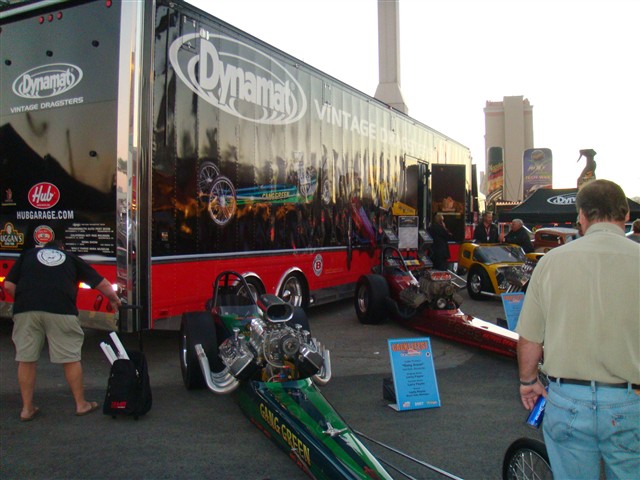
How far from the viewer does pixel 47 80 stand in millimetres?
6363

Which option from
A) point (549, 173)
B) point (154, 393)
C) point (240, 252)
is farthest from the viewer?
point (549, 173)

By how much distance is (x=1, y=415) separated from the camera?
4.77m

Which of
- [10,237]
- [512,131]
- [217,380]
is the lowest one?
[217,380]

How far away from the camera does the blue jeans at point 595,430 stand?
6.82 ft

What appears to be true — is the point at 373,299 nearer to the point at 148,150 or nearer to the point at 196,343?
the point at 196,343

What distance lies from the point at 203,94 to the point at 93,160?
1399 mm

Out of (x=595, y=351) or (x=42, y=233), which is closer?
(x=595, y=351)

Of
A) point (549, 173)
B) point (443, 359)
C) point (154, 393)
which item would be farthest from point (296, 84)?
point (549, 173)

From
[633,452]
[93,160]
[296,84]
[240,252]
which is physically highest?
[296,84]

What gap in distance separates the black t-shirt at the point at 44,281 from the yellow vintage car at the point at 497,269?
8177 mm

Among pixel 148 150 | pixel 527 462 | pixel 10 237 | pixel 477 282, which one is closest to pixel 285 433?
pixel 527 462

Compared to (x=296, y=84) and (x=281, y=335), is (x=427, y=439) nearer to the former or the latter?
(x=281, y=335)

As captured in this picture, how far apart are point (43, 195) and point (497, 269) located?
7982mm

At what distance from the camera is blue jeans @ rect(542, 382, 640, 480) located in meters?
2.08
